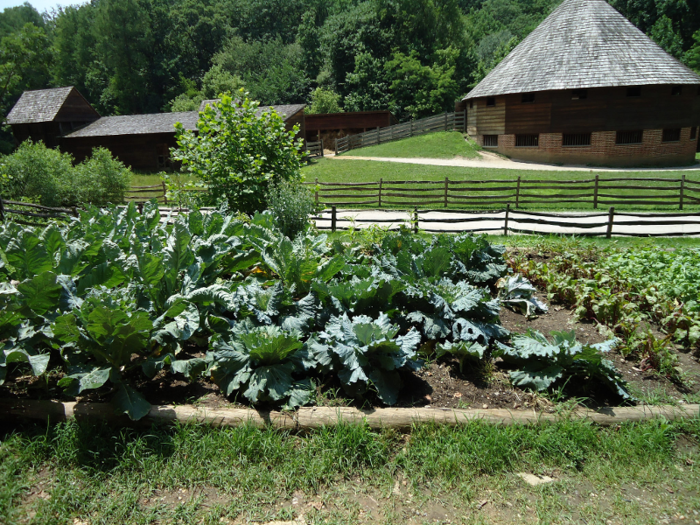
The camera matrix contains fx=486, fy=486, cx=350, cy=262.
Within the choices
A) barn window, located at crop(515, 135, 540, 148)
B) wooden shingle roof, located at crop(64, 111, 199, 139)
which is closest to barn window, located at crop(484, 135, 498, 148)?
barn window, located at crop(515, 135, 540, 148)

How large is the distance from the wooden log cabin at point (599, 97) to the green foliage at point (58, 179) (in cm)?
2070

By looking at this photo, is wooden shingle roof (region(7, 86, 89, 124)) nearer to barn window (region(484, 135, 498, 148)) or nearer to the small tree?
barn window (region(484, 135, 498, 148))

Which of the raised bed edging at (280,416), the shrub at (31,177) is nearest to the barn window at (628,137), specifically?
the raised bed edging at (280,416)

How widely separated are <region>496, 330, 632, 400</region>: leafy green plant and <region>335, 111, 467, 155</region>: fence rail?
3231cm

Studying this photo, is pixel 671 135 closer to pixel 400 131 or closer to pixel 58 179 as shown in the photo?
pixel 400 131

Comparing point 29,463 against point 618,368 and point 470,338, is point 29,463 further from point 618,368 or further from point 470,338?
point 618,368

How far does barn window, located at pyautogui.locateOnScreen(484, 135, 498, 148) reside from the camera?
3044 cm

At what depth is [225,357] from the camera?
392cm

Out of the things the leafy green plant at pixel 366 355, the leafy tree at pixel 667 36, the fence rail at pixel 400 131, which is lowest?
the leafy green plant at pixel 366 355

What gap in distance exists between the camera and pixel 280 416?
3738 millimetres

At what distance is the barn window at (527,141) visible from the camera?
91.3 feet

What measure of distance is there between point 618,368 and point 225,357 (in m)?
3.72

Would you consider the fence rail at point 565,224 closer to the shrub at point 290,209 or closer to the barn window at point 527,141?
the shrub at point 290,209

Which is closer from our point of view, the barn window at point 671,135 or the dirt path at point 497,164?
the dirt path at point 497,164
